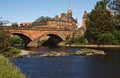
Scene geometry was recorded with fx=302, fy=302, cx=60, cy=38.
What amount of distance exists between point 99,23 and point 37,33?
2620 centimetres

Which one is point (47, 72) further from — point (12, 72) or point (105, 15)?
point (105, 15)

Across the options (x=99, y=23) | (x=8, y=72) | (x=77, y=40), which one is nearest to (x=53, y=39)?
(x=77, y=40)

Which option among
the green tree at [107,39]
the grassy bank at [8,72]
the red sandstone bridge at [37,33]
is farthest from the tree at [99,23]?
the grassy bank at [8,72]

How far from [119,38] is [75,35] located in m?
20.7

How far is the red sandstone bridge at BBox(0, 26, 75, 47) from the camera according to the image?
393 ft

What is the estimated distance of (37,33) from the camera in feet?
416

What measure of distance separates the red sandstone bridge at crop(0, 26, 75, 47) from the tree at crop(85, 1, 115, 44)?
1179 centimetres

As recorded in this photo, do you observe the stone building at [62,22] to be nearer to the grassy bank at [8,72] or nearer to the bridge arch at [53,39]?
the bridge arch at [53,39]

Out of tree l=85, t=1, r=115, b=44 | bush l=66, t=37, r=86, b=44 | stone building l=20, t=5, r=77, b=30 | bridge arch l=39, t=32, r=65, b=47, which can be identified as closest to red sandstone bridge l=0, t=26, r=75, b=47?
bridge arch l=39, t=32, r=65, b=47

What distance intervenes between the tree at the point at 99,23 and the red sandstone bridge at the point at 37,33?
11.8 meters

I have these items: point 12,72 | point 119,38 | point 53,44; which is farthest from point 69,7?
point 12,72

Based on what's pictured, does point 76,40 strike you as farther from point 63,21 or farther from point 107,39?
point 63,21

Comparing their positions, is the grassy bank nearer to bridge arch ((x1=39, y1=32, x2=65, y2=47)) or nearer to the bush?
bridge arch ((x1=39, y1=32, x2=65, y2=47))

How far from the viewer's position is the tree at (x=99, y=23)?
12500cm
